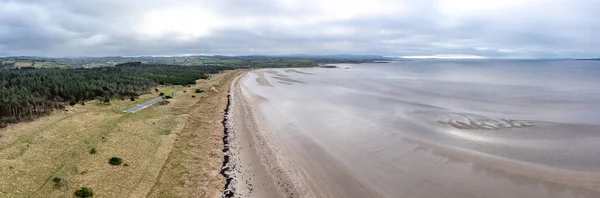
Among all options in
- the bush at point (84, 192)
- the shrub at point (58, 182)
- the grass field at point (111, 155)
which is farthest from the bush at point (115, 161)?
the bush at point (84, 192)

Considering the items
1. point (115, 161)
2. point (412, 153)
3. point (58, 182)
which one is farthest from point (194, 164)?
point (412, 153)

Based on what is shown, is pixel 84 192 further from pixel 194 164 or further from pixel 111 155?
pixel 194 164

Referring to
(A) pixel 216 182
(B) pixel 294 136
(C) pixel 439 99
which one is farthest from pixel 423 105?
(A) pixel 216 182

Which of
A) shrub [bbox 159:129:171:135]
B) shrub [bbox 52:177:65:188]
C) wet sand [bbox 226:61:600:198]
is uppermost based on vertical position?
shrub [bbox 52:177:65:188]

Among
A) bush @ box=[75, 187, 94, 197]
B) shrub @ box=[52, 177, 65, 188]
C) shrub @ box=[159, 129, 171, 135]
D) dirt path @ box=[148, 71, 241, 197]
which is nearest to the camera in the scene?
bush @ box=[75, 187, 94, 197]

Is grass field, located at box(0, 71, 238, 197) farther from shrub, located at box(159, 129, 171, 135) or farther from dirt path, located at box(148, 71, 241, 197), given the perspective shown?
shrub, located at box(159, 129, 171, 135)

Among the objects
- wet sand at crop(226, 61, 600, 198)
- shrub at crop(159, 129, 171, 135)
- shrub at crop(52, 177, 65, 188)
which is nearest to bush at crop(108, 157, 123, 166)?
shrub at crop(52, 177, 65, 188)
